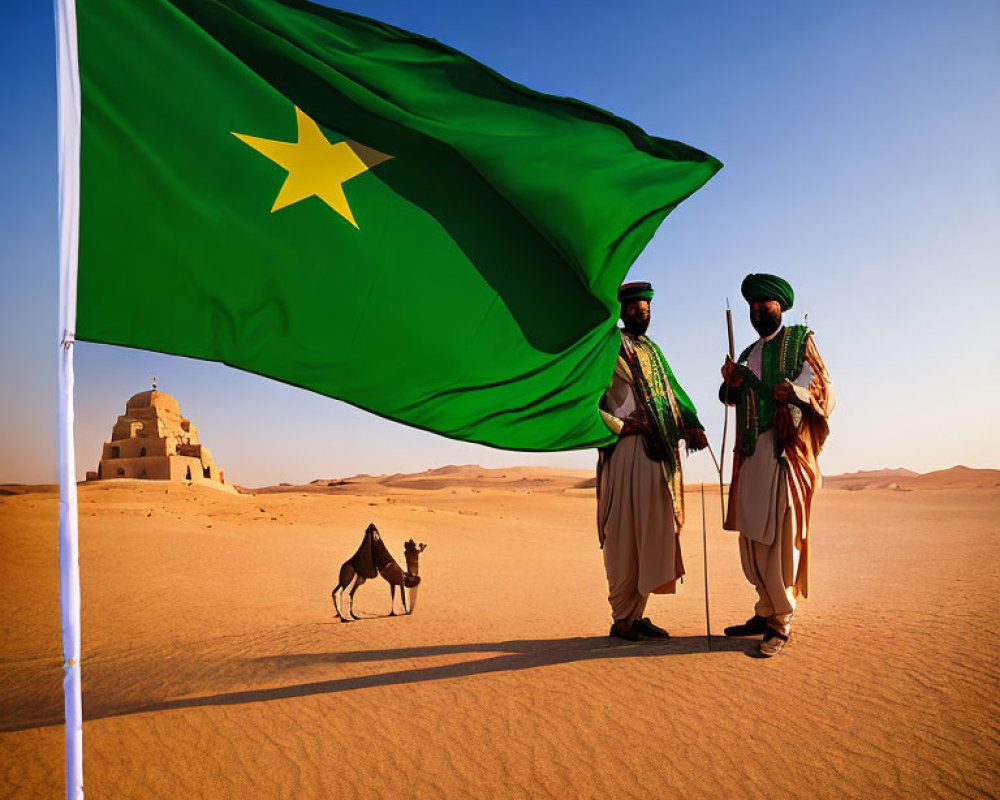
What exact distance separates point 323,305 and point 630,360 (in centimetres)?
340

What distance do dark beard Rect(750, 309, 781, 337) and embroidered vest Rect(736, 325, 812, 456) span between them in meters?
0.10

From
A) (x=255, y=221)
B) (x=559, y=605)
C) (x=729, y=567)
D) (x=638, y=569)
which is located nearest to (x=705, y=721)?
(x=638, y=569)

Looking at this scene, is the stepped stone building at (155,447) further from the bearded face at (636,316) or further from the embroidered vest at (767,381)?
the embroidered vest at (767,381)

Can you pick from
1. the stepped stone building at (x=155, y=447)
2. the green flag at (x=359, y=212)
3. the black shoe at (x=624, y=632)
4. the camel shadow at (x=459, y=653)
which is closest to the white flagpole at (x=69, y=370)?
the green flag at (x=359, y=212)

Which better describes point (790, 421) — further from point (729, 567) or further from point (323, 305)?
point (729, 567)

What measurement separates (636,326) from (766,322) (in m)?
1.10

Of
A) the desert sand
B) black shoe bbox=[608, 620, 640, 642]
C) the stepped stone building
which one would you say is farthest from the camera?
the stepped stone building

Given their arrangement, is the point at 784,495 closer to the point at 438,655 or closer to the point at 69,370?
the point at 438,655

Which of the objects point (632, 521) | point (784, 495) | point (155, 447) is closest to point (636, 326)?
point (632, 521)

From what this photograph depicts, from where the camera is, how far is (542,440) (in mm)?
4105

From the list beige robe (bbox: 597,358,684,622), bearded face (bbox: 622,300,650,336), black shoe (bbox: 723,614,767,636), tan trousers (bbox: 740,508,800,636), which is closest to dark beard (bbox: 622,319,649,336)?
bearded face (bbox: 622,300,650,336)

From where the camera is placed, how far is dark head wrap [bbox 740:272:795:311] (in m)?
5.88

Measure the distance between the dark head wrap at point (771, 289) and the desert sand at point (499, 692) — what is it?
2.81 m

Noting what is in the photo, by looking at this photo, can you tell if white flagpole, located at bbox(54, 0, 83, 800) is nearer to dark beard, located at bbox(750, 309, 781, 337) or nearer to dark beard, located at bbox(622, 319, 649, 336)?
dark beard, located at bbox(622, 319, 649, 336)
